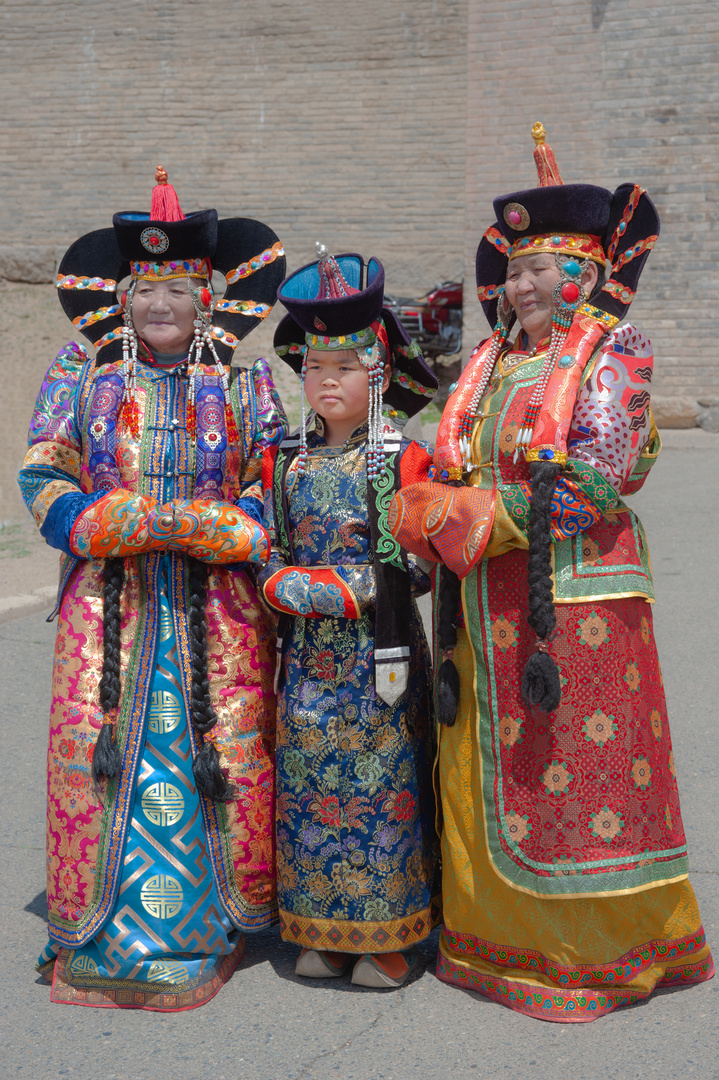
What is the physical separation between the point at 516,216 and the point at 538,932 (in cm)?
177

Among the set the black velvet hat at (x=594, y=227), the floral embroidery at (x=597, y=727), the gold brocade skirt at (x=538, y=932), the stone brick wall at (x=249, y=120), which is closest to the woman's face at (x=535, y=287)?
the black velvet hat at (x=594, y=227)

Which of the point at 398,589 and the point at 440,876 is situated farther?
the point at 440,876

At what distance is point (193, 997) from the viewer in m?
2.71

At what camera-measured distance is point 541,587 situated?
2447 mm

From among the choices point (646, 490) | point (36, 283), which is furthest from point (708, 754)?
point (36, 283)

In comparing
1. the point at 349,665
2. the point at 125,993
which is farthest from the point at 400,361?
the point at 125,993

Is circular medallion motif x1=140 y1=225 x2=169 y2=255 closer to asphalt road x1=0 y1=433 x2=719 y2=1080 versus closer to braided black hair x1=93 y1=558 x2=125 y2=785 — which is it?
braided black hair x1=93 y1=558 x2=125 y2=785

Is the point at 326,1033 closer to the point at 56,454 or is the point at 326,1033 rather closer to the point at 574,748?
the point at 574,748

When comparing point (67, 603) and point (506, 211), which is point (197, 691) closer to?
point (67, 603)

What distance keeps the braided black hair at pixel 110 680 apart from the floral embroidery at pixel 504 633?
0.98m

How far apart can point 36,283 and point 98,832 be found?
57.1 ft

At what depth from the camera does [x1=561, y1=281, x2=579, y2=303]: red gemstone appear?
254cm

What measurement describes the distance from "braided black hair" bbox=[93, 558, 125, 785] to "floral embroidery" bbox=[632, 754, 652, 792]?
1296 millimetres

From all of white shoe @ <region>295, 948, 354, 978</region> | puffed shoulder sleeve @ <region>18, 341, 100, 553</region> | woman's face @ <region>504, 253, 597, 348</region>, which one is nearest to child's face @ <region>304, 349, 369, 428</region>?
woman's face @ <region>504, 253, 597, 348</region>
